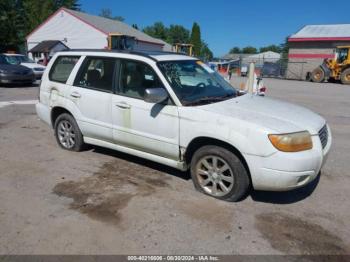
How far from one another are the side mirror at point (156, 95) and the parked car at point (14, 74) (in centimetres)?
1304

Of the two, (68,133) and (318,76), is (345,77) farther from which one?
(68,133)

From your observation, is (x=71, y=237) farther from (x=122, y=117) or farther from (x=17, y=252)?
(x=122, y=117)

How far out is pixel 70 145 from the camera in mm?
5641

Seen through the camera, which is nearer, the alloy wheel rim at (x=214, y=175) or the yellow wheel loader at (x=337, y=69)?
the alloy wheel rim at (x=214, y=175)

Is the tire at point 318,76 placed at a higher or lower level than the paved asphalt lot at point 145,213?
higher

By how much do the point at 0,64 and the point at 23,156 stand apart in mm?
12048

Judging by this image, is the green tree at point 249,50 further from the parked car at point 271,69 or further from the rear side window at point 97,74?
the rear side window at point 97,74

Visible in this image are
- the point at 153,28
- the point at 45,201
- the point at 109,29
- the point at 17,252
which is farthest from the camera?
the point at 153,28

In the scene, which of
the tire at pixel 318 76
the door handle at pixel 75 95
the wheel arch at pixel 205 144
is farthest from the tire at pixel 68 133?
the tire at pixel 318 76

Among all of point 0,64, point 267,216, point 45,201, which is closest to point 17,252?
point 45,201

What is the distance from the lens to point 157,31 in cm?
10038

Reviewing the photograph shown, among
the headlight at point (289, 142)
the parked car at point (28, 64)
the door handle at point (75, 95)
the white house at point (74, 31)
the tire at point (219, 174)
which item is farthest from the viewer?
the white house at point (74, 31)

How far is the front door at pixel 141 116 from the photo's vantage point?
4.14 meters

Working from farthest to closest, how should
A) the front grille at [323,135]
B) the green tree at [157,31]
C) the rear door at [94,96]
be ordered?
the green tree at [157,31], the rear door at [94,96], the front grille at [323,135]
